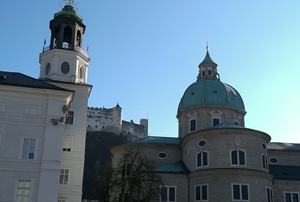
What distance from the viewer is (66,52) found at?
34.8m

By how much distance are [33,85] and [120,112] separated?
110 metres

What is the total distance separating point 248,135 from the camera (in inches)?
1532

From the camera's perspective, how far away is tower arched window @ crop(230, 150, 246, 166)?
3788cm

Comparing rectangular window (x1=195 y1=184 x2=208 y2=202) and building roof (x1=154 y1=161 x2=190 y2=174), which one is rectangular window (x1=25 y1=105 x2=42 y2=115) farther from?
rectangular window (x1=195 y1=184 x2=208 y2=202)

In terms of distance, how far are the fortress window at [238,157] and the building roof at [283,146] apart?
1095 centimetres

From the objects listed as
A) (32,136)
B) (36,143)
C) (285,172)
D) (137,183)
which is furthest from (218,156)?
(32,136)

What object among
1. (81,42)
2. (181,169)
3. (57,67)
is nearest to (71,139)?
(57,67)

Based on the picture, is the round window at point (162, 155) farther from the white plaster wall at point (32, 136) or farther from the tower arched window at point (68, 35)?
the white plaster wall at point (32, 136)

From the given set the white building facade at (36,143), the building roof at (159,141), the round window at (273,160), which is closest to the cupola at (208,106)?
the building roof at (159,141)

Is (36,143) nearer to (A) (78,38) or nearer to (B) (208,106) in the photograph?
(A) (78,38)

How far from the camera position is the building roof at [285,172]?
142ft

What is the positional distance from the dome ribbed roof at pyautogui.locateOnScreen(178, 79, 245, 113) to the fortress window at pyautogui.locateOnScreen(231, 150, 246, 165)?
10.1 metres

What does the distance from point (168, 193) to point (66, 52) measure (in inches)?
698

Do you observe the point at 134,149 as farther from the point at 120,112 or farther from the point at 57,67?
the point at 120,112
